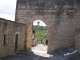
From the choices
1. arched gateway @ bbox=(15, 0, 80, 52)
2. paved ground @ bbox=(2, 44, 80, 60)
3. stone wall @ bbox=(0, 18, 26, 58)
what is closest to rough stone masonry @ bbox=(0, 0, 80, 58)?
arched gateway @ bbox=(15, 0, 80, 52)

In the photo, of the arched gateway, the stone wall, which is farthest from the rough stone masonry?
the stone wall

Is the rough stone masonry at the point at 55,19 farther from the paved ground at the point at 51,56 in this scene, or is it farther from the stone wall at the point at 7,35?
the stone wall at the point at 7,35

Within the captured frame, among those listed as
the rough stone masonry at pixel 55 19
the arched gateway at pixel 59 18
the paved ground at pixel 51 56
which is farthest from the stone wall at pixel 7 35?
the arched gateway at pixel 59 18

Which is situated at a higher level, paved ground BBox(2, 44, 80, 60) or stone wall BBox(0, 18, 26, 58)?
stone wall BBox(0, 18, 26, 58)

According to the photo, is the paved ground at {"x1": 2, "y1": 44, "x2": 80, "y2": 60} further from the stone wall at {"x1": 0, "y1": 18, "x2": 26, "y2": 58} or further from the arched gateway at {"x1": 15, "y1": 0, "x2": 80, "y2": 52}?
the arched gateway at {"x1": 15, "y1": 0, "x2": 80, "y2": 52}

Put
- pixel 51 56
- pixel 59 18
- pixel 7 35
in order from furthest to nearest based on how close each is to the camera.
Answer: pixel 59 18
pixel 51 56
pixel 7 35

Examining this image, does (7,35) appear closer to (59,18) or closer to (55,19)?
(55,19)

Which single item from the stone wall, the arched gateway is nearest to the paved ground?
the stone wall

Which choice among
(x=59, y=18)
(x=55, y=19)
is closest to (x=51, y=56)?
(x=55, y=19)

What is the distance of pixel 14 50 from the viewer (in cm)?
1195

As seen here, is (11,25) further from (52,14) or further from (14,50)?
(52,14)

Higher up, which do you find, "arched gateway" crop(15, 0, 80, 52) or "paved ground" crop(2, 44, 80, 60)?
"arched gateway" crop(15, 0, 80, 52)

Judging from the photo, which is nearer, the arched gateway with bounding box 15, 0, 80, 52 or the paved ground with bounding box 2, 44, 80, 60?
the paved ground with bounding box 2, 44, 80, 60

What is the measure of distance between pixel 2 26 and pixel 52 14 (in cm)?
592
